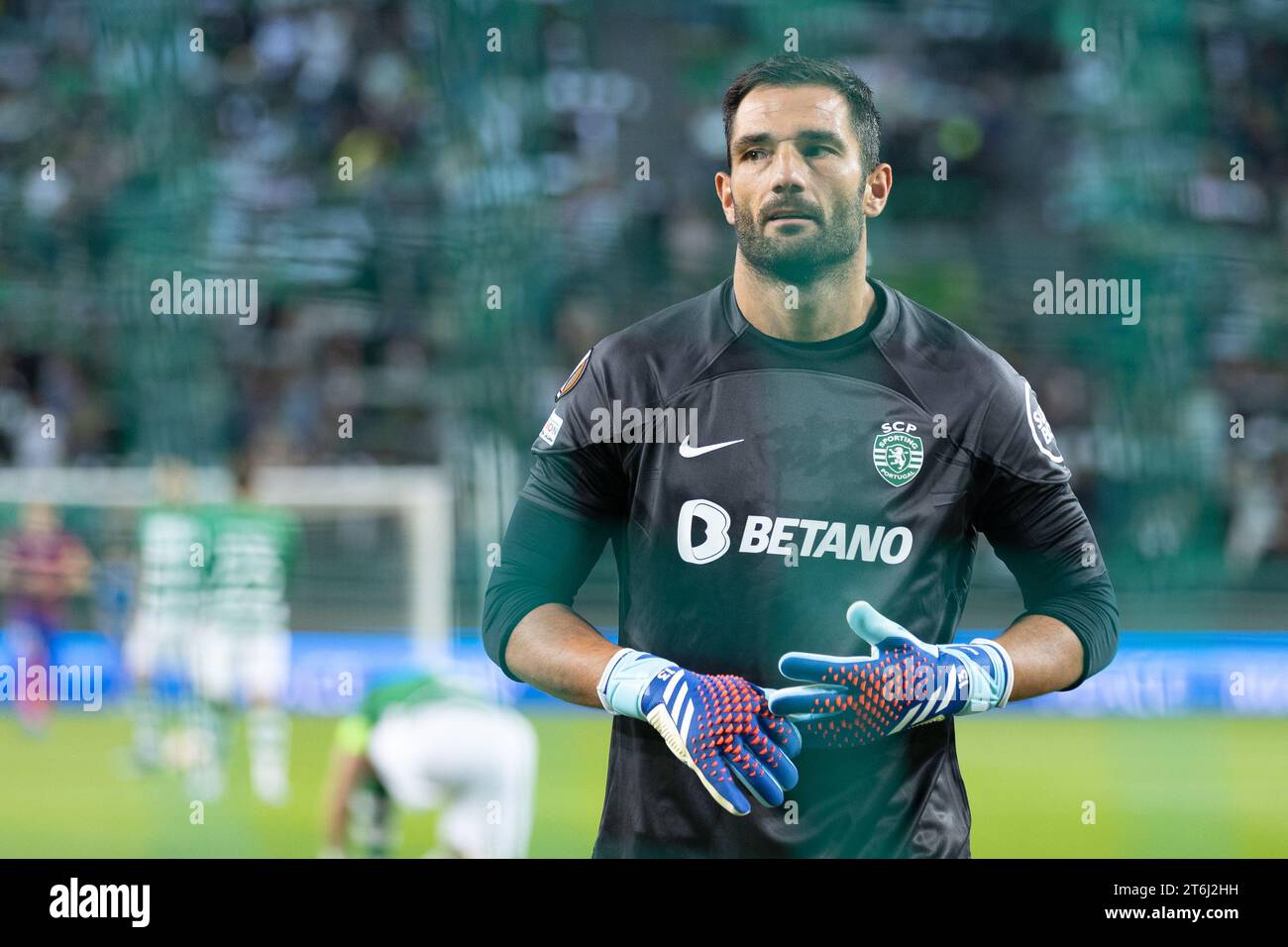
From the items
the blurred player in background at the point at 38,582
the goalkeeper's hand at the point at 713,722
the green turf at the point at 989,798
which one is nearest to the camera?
the goalkeeper's hand at the point at 713,722

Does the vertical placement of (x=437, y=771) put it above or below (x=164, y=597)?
below

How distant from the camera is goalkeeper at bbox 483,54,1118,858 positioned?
250 centimetres

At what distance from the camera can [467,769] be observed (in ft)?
13.2

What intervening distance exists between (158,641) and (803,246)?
13.3ft

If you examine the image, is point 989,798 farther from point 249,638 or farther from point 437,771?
point 249,638

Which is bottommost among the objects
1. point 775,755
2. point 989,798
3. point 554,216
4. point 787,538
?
point 989,798

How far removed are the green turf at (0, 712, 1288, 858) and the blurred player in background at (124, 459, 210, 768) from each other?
30 centimetres

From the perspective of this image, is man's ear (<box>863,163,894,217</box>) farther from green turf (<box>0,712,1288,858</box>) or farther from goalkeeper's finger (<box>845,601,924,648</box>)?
green turf (<box>0,712,1288,858</box>)

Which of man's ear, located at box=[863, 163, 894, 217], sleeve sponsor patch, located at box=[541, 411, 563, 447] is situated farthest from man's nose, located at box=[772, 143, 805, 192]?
sleeve sponsor patch, located at box=[541, 411, 563, 447]

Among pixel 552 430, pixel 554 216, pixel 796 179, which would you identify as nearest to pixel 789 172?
pixel 796 179

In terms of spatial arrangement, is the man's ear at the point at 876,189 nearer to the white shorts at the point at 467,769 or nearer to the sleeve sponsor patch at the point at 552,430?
the sleeve sponsor patch at the point at 552,430

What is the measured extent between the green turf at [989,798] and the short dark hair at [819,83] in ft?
9.58

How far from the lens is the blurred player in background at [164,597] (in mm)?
5723

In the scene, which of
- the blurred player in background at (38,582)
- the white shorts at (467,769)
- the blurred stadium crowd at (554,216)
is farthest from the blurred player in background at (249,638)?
the white shorts at (467,769)
